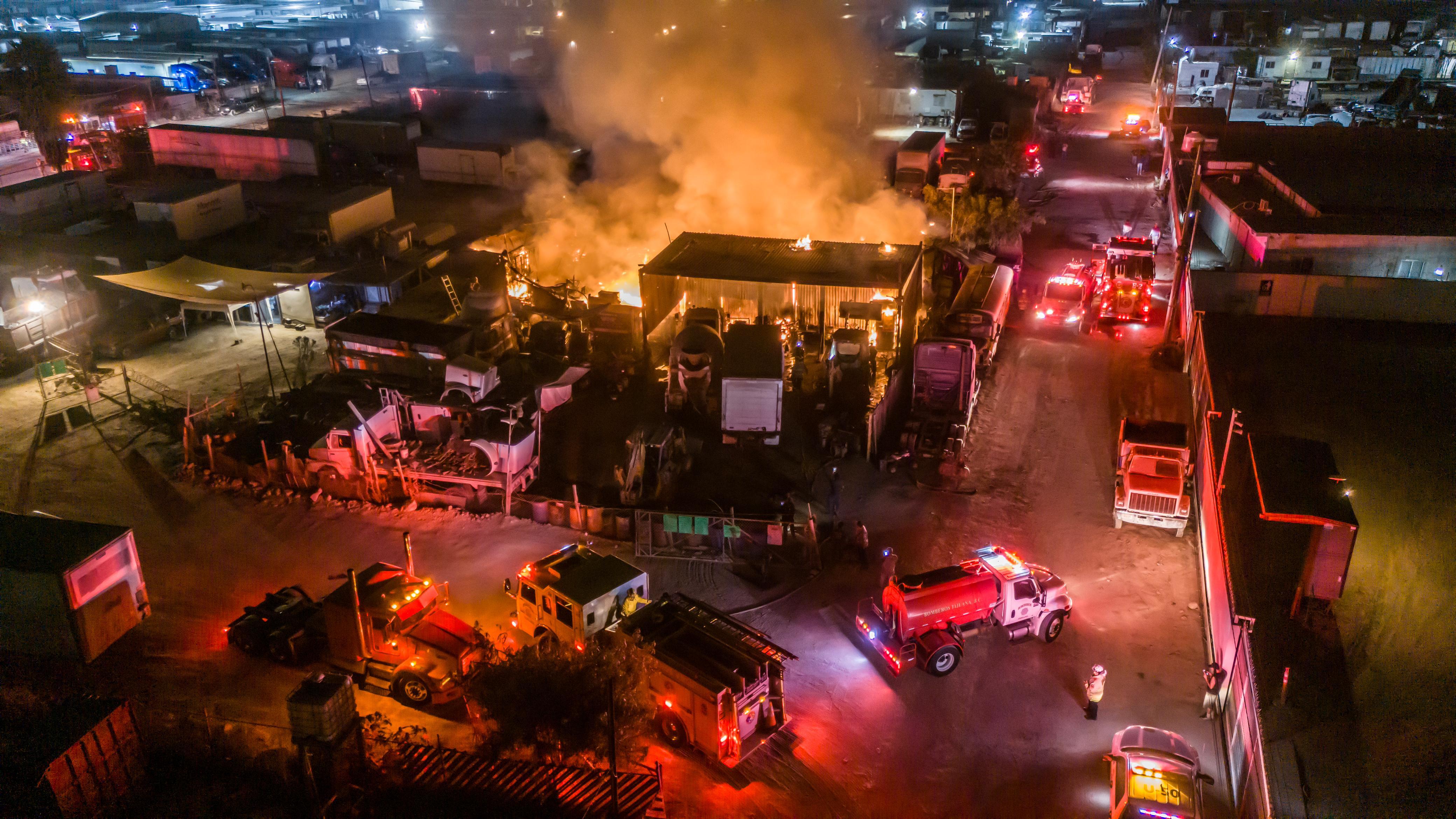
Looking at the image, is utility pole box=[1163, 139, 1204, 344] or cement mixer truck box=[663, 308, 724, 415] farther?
utility pole box=[1163, 139, 1204, 344]

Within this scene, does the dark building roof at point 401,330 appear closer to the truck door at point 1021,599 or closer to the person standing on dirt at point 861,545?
the person standing on dirt at point 861,545

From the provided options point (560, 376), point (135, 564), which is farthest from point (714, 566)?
point (135, 564)

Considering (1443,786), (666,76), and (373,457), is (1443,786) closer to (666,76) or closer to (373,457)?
(373,457)

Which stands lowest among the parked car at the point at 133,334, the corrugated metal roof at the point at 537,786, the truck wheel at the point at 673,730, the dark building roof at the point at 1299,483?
the truck wheel at the point at 673,730

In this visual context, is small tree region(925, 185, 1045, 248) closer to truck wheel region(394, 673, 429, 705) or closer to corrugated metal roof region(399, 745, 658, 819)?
truck wheel region(394, 673, 429, 705)

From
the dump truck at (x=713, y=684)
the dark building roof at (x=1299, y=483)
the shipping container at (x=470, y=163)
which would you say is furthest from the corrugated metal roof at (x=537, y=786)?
the shipping container at (x=470, y=163)

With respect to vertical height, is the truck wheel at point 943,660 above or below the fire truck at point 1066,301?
below

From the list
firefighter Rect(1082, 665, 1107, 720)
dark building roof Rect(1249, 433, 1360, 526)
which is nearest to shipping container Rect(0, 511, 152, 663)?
firefighter Rect(1082, 665, 1107, 720)
